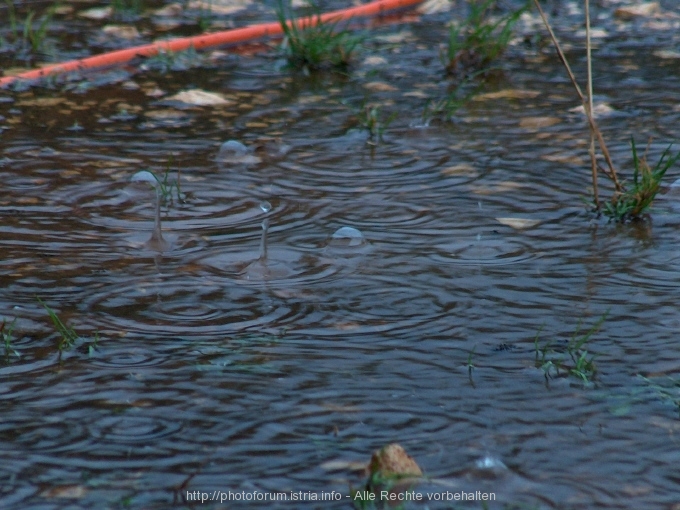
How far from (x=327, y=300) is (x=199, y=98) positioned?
1976 millimetres

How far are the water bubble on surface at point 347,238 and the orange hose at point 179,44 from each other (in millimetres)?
2143

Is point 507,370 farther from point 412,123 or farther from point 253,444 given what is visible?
point 412,123

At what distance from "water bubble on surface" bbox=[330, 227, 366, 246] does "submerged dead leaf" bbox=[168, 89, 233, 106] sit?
5.11 ft

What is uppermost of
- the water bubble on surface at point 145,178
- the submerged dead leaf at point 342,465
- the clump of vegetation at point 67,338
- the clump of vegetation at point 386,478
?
the water bubble on surface at point 145,178

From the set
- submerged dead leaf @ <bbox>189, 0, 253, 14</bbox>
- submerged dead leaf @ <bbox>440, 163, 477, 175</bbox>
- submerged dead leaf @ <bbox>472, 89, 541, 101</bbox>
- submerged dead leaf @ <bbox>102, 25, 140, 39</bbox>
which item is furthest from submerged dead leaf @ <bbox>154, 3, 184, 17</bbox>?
submerged dead leaf @ <bbox>440, 163, 477, 175</bbox>

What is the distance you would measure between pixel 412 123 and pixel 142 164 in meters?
1.10

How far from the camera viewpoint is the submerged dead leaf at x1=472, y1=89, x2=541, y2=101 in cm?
414

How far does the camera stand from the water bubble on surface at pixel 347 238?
2717 millimetres

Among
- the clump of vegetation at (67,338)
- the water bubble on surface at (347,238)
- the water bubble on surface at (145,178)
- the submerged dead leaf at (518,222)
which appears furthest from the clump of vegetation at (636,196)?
the clump of vegetation at (67,338)

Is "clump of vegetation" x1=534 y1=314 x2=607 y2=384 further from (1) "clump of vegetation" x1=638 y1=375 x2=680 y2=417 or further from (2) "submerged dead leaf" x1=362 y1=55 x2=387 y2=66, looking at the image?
(2) "submerged dead leaf" x1=362 y1=55 x2=387 y2=66

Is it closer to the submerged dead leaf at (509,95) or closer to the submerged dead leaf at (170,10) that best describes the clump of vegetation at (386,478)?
the submerged dead leaf at (509,95)

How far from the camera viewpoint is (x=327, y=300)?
2.40 metres

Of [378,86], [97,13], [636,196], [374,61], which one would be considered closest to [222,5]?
[97,13]

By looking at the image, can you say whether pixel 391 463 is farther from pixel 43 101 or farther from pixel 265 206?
pixel 43 101
